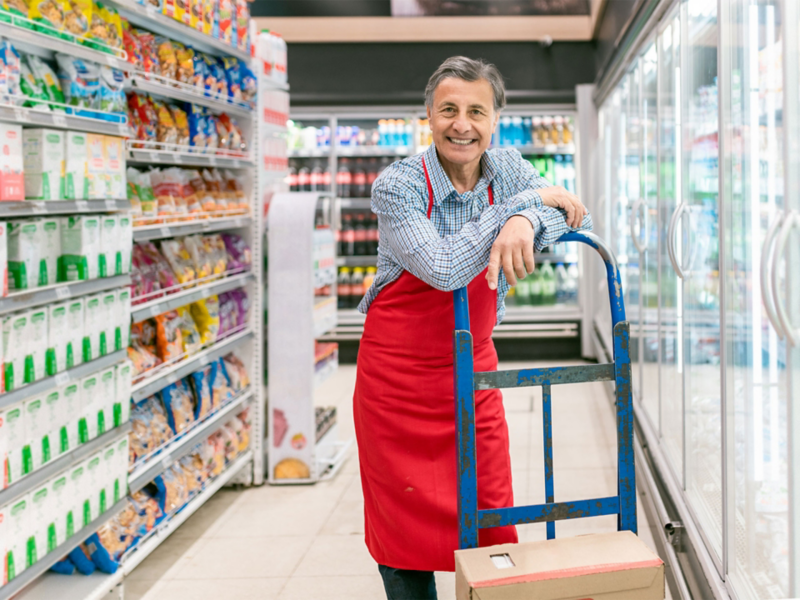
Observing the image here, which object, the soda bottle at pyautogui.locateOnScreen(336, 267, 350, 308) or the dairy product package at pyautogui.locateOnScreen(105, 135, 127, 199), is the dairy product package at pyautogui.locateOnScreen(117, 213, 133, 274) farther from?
the soda bottle at pyautogui.locateOnScreen(336, 267, 350, 308)

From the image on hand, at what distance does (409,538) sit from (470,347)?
608 mm

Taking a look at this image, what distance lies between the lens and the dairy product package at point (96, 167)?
271cm

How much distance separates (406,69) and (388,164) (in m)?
0.89

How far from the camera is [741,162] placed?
233cm

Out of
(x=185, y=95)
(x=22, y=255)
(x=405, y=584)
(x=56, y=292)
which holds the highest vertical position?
(x=185, y=95)

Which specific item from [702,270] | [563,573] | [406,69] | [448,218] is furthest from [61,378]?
[406,69]

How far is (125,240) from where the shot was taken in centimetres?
295

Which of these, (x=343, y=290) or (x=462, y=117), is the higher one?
(x=462, y=117)

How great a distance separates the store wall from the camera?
303 inches

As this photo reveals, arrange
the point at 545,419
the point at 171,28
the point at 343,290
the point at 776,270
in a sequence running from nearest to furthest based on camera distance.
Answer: the point at 776,270
the point at 545,419
the point at 171,28
the point at 343,290

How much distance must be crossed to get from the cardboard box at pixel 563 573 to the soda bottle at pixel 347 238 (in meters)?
6.62

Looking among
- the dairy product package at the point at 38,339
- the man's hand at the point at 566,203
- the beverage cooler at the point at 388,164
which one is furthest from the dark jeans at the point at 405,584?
the beverage cooler at the point at 388,164

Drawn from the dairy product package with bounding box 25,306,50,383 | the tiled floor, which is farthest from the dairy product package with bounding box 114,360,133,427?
the tiled floor

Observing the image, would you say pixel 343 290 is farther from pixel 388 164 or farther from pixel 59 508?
pixel 59 508
